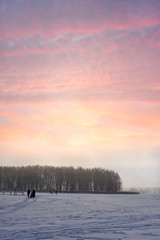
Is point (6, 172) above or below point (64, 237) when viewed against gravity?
above

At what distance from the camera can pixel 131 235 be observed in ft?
25.6

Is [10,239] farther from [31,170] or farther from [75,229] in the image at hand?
[31,170]

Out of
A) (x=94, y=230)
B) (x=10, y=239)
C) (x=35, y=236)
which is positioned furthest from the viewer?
(x=94, y=230)

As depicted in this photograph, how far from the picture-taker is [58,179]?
113m

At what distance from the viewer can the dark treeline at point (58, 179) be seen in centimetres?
10894

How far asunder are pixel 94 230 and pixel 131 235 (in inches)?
57.7

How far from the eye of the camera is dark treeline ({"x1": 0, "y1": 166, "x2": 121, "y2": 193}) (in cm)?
10894

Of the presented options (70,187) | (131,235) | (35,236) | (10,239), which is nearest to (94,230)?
(131,235)

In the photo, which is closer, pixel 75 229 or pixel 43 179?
pixel 75 229

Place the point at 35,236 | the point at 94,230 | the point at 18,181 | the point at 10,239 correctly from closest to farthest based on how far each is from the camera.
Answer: the point at 10,239 < the point at 35,236 < the point at 94,230 < the point at 18,181

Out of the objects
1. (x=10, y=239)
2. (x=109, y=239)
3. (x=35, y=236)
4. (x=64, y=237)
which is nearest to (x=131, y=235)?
(x=109, y=239)

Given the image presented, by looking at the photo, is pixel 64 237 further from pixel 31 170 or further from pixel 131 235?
pixel 31 170

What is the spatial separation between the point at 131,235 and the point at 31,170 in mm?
110245

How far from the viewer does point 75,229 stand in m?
8.89
